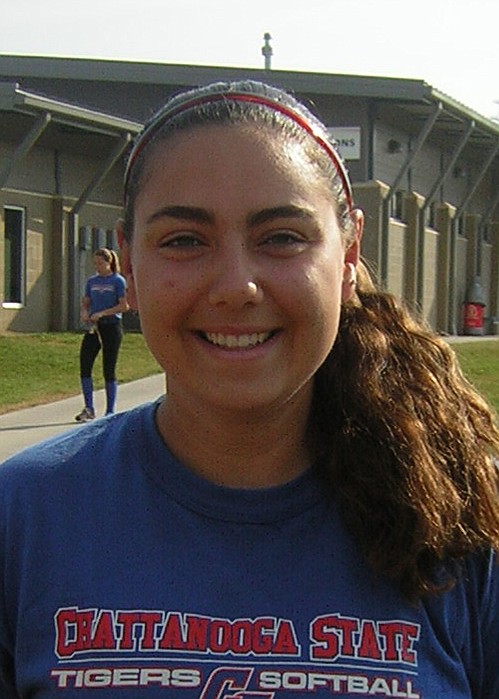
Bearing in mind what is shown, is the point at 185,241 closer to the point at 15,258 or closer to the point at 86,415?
the point at 86,415

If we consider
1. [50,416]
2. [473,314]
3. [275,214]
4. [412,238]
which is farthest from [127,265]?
[473,314]

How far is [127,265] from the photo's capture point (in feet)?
6.66

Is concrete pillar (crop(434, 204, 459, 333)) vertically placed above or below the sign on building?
below

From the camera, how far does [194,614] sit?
1.80m

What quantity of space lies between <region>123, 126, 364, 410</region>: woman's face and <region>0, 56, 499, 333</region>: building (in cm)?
1951

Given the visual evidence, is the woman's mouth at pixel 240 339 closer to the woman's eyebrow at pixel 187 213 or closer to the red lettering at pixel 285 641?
the woman's eyebrow at pixel 187 213

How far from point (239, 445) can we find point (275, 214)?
37cm

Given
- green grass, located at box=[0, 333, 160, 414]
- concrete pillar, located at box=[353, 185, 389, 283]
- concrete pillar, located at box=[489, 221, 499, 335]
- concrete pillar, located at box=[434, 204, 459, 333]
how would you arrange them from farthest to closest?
concrete pillar, located at box=[489, 221, 499, 335]
concrete pillar, located at box=[434, 204, 459, 333]
concrete pillar, located at box=[353, 185, 389, 283]
green grass, located at box=[0, 333, 160, 414]

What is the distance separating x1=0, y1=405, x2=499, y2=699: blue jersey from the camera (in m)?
1.76

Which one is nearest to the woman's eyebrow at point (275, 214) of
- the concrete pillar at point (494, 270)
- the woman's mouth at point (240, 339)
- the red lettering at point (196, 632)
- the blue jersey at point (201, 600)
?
the woman's mouth at point (240, 339)

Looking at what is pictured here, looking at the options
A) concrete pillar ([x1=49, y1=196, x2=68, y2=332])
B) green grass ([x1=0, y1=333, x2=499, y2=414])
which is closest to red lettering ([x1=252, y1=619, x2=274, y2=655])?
green grass ([x1=0, y1=333, x2=499, y2=414])

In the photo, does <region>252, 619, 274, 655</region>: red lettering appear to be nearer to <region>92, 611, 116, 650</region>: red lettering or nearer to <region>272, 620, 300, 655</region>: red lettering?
<region>272, 620, 300, 655</region>: red lettering

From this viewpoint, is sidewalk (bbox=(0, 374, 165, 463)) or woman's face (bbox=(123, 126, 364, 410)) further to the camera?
sidewalk (bbox=(0, 374, 165, 463))

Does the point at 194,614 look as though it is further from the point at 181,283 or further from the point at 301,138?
the point at 301,138
